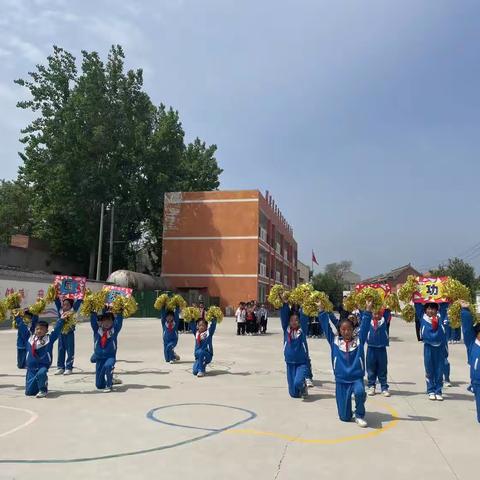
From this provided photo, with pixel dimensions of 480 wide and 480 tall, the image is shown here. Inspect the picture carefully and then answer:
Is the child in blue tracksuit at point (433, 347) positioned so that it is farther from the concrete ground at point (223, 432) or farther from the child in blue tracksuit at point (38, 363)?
the child in blue tracksuit at point (38, 363)

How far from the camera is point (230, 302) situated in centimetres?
4478

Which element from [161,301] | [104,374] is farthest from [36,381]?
[161,301]

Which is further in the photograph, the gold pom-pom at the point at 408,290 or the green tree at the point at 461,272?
the green tree at the point at 461,272

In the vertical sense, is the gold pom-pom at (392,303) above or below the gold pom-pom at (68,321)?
above

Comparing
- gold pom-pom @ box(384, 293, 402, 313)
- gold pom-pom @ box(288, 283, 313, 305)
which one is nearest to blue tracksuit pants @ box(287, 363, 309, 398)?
gold pom-pom @ box(288, 283, 313, 305)

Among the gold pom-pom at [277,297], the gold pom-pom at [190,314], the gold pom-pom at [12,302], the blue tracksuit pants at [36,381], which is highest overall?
the gold pom-pom at [277,297]

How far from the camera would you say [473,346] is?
24.4ft

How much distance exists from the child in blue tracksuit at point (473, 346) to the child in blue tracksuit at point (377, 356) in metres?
1.91

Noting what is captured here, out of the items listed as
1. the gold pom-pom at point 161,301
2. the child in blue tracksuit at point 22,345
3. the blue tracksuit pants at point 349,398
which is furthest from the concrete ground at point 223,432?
the gold pom-pom at point 161,301

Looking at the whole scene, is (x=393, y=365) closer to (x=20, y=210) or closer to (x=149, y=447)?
(x=149, y=447)

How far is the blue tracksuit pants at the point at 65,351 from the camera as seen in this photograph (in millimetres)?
11483

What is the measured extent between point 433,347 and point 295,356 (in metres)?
2.42

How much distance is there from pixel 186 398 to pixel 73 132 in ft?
123

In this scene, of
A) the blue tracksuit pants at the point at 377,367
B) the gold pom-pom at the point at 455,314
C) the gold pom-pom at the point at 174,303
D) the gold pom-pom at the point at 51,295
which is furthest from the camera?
the gold pom-pom at the point at 174,303
